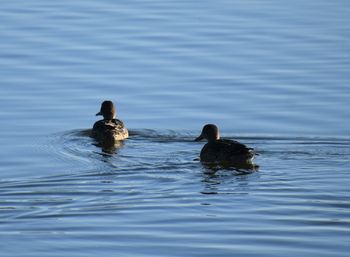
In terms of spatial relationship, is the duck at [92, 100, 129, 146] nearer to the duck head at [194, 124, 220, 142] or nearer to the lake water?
the lake water

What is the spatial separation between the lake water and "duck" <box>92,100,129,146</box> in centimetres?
18

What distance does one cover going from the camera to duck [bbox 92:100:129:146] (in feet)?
63.5

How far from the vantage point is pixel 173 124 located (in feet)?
64.4

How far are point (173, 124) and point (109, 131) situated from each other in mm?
1052

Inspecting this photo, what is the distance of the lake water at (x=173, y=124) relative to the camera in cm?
1372

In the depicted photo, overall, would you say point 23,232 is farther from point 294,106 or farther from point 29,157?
point 294,106

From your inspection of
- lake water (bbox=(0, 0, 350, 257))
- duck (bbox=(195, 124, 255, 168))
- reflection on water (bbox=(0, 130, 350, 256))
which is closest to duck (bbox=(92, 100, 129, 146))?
lake water (bbox=(0, 0, 350, 257))

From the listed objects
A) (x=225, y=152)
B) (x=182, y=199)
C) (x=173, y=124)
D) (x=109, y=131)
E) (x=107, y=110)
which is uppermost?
(x=107, y=110)

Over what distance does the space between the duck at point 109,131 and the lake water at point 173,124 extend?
0.60 ft

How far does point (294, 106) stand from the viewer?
20.4 meters

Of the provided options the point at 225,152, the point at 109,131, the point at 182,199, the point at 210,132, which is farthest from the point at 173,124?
the point at 182,199

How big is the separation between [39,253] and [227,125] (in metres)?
7.34

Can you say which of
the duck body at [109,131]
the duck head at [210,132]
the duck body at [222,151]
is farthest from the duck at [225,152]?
the duck body at [109,131]

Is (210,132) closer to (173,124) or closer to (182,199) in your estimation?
(173,124)
